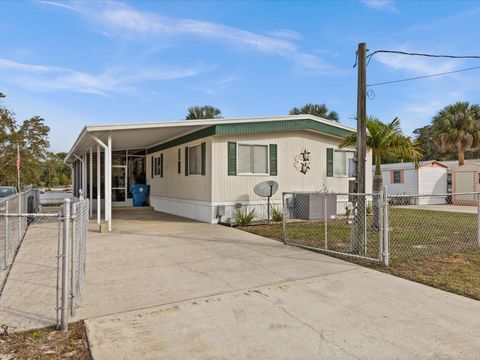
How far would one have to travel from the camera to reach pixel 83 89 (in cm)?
1788

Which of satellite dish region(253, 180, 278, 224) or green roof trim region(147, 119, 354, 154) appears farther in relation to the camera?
satellite dish region(253, 180, 278, 224)

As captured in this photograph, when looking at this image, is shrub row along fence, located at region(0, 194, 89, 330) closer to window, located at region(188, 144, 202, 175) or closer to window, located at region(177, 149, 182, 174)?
window, located at region(188, 144, 202, 175)

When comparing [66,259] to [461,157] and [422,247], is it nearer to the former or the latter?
[422,247]

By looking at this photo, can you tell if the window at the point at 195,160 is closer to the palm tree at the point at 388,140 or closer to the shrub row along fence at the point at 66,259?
the palm tree at the point at 388,140

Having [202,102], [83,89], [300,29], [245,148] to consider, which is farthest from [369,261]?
[202,102]

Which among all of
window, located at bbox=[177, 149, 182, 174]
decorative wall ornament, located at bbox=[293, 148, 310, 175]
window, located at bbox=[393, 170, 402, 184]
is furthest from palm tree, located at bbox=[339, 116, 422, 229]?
window, located at bbox=[393, 170, 402, 184]

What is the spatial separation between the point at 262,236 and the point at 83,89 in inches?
528

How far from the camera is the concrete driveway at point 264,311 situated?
3133mm

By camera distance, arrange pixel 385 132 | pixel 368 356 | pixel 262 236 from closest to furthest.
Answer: pixel 368 356 → pixel 262 236 → pixel 385 132

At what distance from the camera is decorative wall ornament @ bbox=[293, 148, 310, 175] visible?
43.2 feet

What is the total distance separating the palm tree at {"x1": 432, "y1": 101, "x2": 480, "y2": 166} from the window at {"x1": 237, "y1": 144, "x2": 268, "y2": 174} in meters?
17.4

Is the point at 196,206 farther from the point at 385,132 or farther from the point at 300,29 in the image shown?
the point at 300,29

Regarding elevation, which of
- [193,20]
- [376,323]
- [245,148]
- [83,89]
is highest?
[193,20]

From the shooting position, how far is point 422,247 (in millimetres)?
7719
